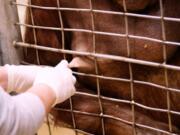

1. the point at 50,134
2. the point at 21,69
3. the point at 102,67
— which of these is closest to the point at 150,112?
the point at 102,67

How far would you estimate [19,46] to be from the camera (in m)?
1.59

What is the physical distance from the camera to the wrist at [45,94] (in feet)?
3.70

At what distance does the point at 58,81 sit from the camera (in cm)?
120

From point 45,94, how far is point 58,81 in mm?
75

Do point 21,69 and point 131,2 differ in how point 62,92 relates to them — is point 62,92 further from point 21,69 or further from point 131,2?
point 131,2

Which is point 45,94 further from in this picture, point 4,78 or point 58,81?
point 4,78

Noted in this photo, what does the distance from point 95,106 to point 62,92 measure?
353mm

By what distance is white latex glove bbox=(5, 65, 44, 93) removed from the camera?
1331 mm

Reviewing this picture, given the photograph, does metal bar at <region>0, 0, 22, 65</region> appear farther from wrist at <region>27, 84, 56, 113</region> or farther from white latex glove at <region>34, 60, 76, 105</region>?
wrist at <region>27, 84, 56, 113</region>

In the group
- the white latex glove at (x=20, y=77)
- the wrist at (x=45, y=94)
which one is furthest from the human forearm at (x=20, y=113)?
the white latex glove at (x=20, y=77)

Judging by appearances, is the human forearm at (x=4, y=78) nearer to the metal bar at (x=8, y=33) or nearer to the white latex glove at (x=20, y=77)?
the white latex glove at (x=20, y=77)

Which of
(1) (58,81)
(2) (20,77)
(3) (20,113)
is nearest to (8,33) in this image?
(2) (20,77)

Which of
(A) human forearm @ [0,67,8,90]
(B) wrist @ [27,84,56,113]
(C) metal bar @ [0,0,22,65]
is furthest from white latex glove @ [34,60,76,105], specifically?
(C) metal bar @ [0,0,22,65]

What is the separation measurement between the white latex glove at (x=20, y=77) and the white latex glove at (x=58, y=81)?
0.08 meters
